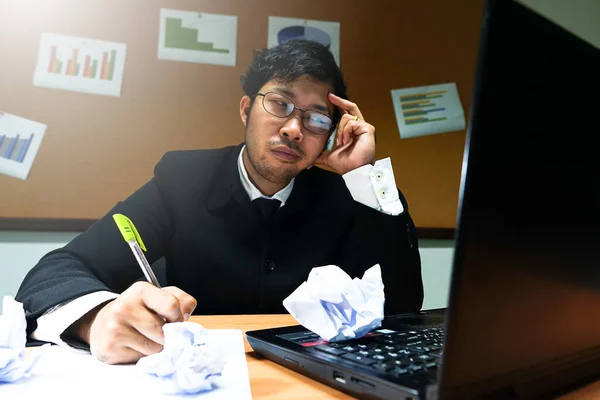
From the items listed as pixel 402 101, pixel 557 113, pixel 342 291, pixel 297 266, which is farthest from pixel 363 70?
pixel 557 113

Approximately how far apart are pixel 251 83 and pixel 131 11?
1.41ft

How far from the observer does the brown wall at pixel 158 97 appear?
4.37 feet

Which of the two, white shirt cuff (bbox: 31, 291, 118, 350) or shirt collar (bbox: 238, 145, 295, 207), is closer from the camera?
white shirt cuff (bbox: 31, 291, 118, 350)

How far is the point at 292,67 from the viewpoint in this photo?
1395mm

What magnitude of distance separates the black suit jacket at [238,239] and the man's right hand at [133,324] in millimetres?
567

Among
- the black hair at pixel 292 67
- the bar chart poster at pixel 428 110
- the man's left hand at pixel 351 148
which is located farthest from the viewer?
the bar chart poster at pixel 428 110

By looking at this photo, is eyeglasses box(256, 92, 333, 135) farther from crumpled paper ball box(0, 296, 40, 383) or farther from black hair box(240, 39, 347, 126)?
crumpled paper ball box(0, 296, 40, 383)

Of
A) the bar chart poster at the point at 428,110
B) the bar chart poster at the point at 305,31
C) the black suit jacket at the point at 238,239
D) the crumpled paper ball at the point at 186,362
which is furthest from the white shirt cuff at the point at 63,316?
the bar chart poster at the point at 428,110

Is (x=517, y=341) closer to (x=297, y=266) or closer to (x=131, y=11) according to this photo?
(x=297, y=266)

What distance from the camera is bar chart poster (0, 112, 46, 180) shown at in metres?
1.30

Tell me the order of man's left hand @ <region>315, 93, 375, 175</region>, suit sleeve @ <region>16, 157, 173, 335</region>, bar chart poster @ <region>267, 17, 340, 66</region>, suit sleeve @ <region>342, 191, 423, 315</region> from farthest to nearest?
1. bar chart poster @ <region>267, 17, 340, 66</region>
2. man's left hand @ <region>315, 93, 375, 175</region>
3. suit sleeve @ <region>342, 191, 423, 315</region>
4. suit sleeve @ <region>16, 157, 173, 335</region>

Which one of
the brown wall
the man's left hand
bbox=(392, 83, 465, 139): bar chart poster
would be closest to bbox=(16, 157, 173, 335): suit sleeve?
the brown wall

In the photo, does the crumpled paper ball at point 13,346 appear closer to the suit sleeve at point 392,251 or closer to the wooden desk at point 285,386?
the wooden desk at point 285,386

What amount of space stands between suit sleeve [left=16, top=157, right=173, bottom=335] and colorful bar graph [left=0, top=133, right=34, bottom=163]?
0.31 metres
